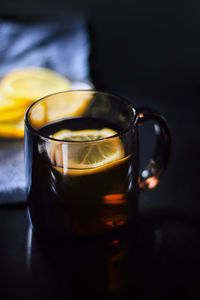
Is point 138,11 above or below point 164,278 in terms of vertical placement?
above

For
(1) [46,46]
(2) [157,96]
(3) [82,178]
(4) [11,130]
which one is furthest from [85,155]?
(1) [46,46]

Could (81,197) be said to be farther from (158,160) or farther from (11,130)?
(11,130)

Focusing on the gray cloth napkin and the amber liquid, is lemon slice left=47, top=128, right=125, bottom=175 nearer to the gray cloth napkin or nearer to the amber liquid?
the amber liquid

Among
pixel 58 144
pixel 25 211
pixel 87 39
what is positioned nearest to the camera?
pixel 58 144

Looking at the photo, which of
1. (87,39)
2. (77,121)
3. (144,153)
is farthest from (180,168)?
(87,39)

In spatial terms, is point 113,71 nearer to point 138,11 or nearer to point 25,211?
point 138,11

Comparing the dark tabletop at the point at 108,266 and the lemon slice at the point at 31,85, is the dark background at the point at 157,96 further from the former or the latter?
the lemon slice at the point at 31,85

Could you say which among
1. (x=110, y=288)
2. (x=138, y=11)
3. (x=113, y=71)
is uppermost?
(x=138, y=11)
